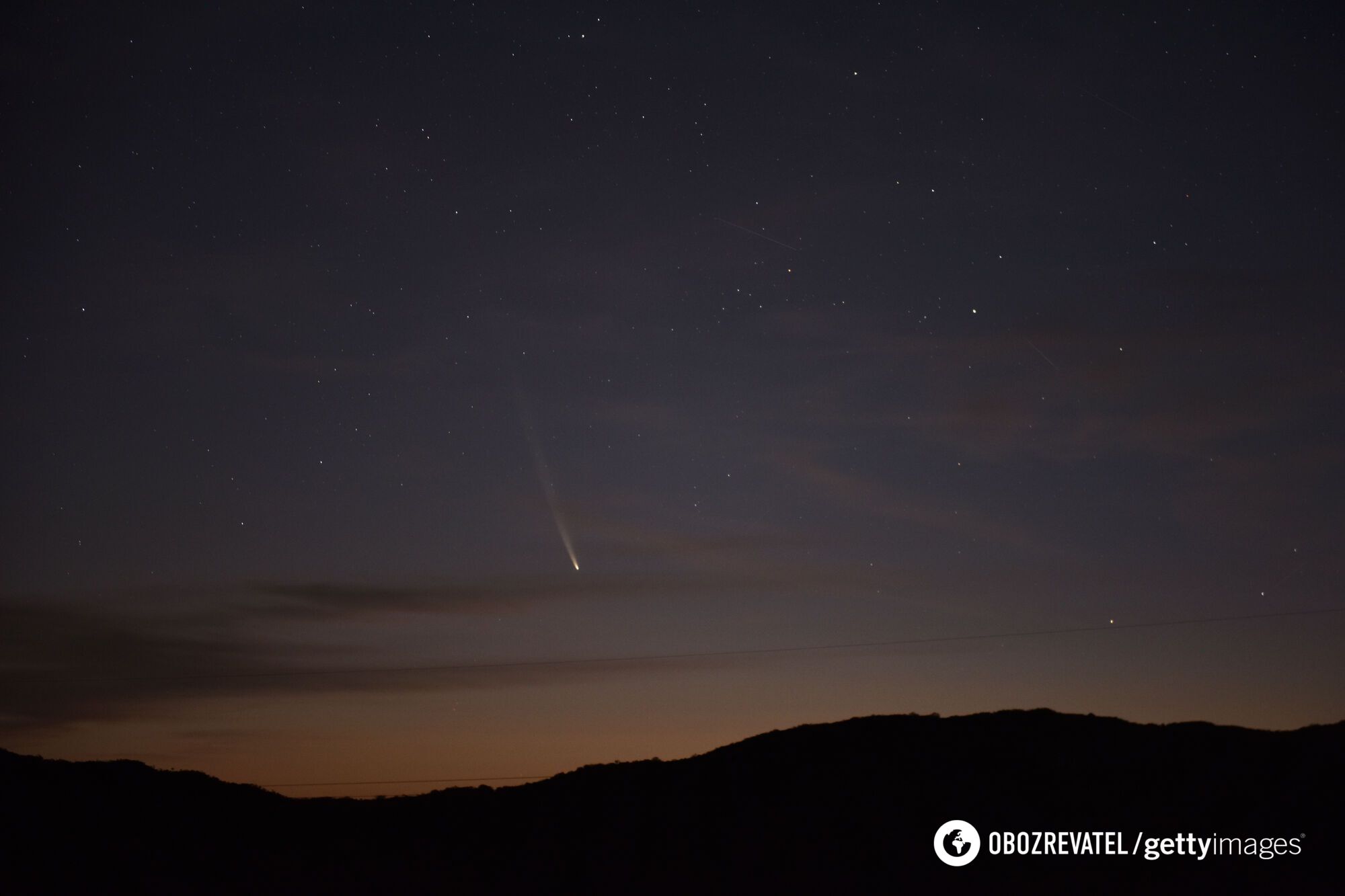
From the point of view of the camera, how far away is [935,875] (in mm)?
24766

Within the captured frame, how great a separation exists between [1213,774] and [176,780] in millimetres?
26205

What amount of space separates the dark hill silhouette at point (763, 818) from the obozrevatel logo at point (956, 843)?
0.86ft

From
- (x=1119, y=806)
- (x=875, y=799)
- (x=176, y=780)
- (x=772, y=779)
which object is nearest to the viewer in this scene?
(x=1119, y=806)

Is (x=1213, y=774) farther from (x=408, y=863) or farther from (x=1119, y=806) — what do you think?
(x=408, y=863)

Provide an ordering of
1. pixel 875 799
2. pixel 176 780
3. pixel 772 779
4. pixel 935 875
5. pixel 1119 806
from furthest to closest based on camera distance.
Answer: pixel 176 780
pixel 772 779
pixel 875 799
pixel 1119 806
pixel 935 875

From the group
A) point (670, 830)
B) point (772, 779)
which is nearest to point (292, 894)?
point (670, 830)
